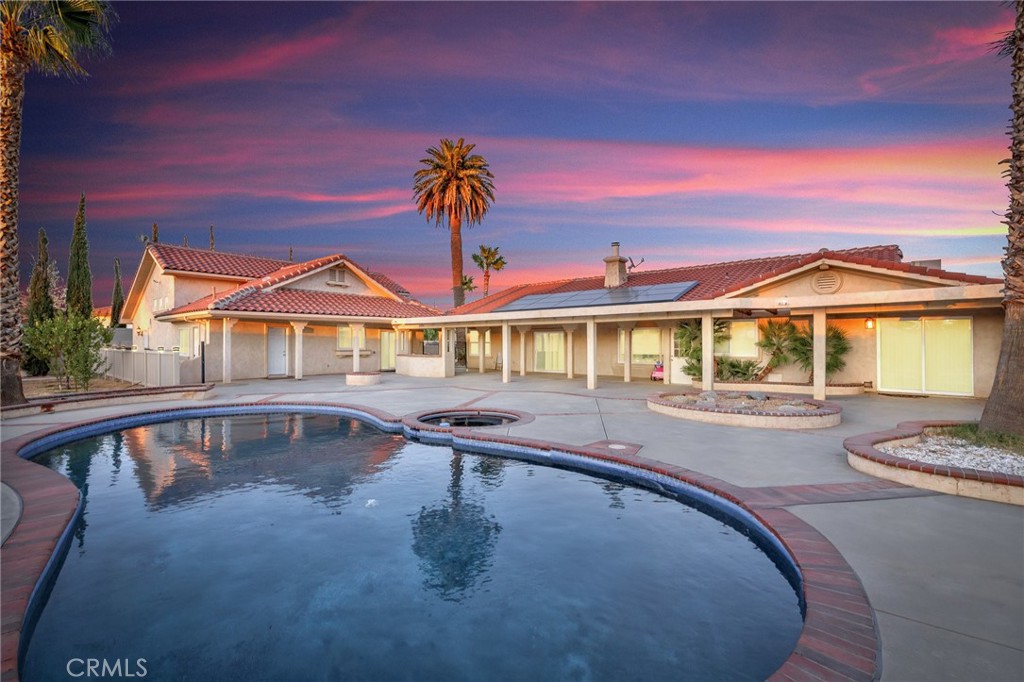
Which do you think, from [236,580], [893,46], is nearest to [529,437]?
[236,580]

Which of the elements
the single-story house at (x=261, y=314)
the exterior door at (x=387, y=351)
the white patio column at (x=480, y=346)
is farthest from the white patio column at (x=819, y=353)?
the exterior door at (x=387, y=351)

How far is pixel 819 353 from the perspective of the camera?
44.3ft

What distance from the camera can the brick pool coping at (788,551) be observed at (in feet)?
9.13

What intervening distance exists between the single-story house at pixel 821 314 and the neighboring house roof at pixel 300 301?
5.42 meters

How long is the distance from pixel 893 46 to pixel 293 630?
19899 mm

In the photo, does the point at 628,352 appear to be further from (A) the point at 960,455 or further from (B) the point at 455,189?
(B) the point at 455,189

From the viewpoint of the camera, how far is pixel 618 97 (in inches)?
744

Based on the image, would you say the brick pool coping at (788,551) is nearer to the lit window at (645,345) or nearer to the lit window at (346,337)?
the lit window at (645,345)

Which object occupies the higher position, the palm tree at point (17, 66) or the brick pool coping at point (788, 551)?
the palm tree at point (17, 66)

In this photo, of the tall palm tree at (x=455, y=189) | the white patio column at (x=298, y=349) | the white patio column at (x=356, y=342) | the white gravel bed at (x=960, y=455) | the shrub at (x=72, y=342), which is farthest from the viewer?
the tall palm tree at (x=455, y=189)

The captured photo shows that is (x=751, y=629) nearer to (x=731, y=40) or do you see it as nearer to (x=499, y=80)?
(x=731, y=40)

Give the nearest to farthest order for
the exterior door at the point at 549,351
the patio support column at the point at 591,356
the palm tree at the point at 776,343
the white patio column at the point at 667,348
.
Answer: the palm tree at the point at 776,343
the patio support column at the point at 591,356
the white patio column at the point at 667,348
the exterior door at the point at 549,351

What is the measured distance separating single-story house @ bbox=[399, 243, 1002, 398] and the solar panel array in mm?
62

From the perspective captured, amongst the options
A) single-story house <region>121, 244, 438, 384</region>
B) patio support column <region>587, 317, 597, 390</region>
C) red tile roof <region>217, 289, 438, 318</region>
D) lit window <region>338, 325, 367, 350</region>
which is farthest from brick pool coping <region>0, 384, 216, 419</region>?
patio support column <region>587, 317, 597, 390</region>
